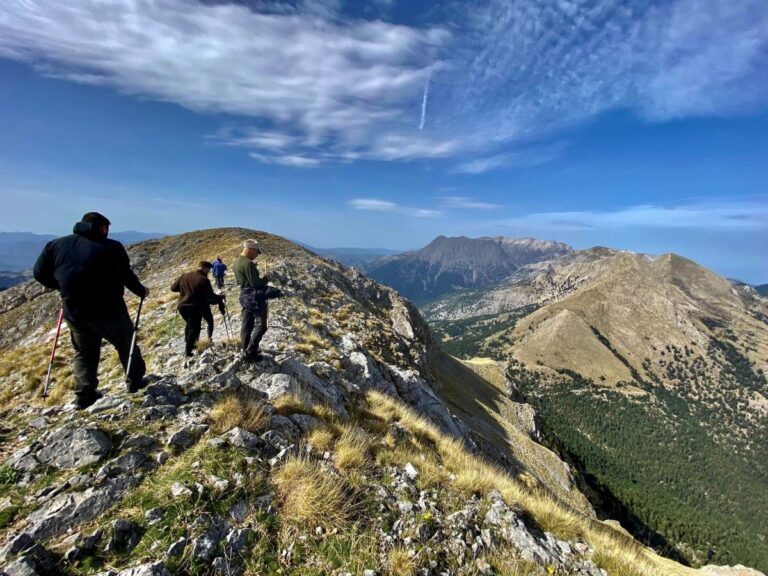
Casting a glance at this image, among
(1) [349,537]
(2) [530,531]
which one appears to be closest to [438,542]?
(1) [349,537]

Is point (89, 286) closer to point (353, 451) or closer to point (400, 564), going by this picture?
point (353, 451)

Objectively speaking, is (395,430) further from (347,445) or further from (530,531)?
(530,531)

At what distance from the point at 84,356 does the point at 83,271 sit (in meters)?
1.86

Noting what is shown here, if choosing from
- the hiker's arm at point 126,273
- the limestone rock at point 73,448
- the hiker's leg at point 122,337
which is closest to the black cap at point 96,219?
the hiker's arm at point 126,273

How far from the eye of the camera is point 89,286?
7.23 m

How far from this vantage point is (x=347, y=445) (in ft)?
25.5

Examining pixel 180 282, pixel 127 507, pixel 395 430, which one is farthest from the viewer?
pixel 180 282

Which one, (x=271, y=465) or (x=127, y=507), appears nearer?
(x=127, y=507)

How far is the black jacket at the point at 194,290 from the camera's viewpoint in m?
12.9

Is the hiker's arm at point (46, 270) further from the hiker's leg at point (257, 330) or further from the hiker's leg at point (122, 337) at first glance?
the hiker's leg at point (257, 330)

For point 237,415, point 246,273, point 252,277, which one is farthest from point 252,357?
point 237,415

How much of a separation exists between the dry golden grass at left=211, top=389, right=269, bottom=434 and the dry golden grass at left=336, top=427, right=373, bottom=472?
5.67 ft

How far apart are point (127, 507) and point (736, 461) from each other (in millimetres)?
246384

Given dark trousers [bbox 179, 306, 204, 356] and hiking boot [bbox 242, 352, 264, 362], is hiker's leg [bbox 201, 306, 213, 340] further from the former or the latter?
hiking boot [bbox 242, 352, 264, 362]
